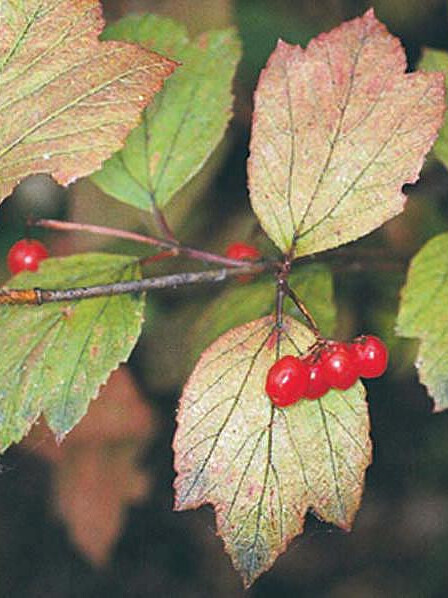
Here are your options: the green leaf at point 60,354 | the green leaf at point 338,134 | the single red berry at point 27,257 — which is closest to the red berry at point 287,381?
the green leaf at point 338,134

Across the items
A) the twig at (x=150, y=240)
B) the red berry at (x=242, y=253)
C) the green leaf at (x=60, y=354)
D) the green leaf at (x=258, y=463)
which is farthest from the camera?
the red berry at (x=242, y=253)

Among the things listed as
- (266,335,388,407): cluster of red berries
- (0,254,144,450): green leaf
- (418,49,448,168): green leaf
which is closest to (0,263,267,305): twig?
(0,254,144,450): green leaf

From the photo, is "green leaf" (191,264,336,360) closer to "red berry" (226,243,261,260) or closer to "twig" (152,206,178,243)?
"red berry" (226,243,261,260)

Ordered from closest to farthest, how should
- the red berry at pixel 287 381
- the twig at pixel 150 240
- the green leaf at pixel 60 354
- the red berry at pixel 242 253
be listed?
the red berry at pixel 287 381 → the green leaf at pixel 60 354 → the twig at pixel 150 240 → the red berry at pixel 242 253

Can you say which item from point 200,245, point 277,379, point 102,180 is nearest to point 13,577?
point 200,245

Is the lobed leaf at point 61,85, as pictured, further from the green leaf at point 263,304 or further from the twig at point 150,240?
the green leaf at point 263,304

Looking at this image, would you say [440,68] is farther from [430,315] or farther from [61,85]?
[61,85]
